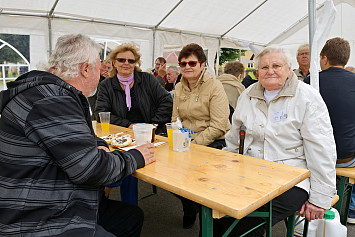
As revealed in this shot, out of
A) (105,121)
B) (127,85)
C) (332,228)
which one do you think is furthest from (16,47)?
(332,228)

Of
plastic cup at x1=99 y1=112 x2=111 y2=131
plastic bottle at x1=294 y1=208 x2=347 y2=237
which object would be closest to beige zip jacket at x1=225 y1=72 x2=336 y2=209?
plastic bottle at x1=294 y1=208 x2=347 y2=237

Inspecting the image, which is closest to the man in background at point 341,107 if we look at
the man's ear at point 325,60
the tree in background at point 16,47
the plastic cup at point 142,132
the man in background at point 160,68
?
the man's ear at point 325,60

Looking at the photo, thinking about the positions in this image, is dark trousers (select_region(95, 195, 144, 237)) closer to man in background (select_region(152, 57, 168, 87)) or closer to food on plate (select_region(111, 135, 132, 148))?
food on plate (select_region(111, 135, 132, 148))

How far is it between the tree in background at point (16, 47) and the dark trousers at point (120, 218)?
4805 mm

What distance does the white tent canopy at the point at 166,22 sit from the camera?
217 inches

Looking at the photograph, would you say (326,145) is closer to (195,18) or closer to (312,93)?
(312,93)

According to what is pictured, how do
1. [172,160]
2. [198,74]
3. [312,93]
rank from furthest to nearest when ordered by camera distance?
1. [198,74]
2. [312,93]
3. [172,160]

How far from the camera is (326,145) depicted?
181cm

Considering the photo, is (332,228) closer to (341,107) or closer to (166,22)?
(341,107)

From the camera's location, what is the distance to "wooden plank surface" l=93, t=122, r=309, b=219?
1.19 metres

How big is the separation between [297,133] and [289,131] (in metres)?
0.06

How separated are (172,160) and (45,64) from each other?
913mm

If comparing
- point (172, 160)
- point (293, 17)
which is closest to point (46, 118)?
point (172, 160)

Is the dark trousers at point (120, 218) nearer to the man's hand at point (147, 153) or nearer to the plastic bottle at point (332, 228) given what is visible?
the man's hand at point (147, 153)
